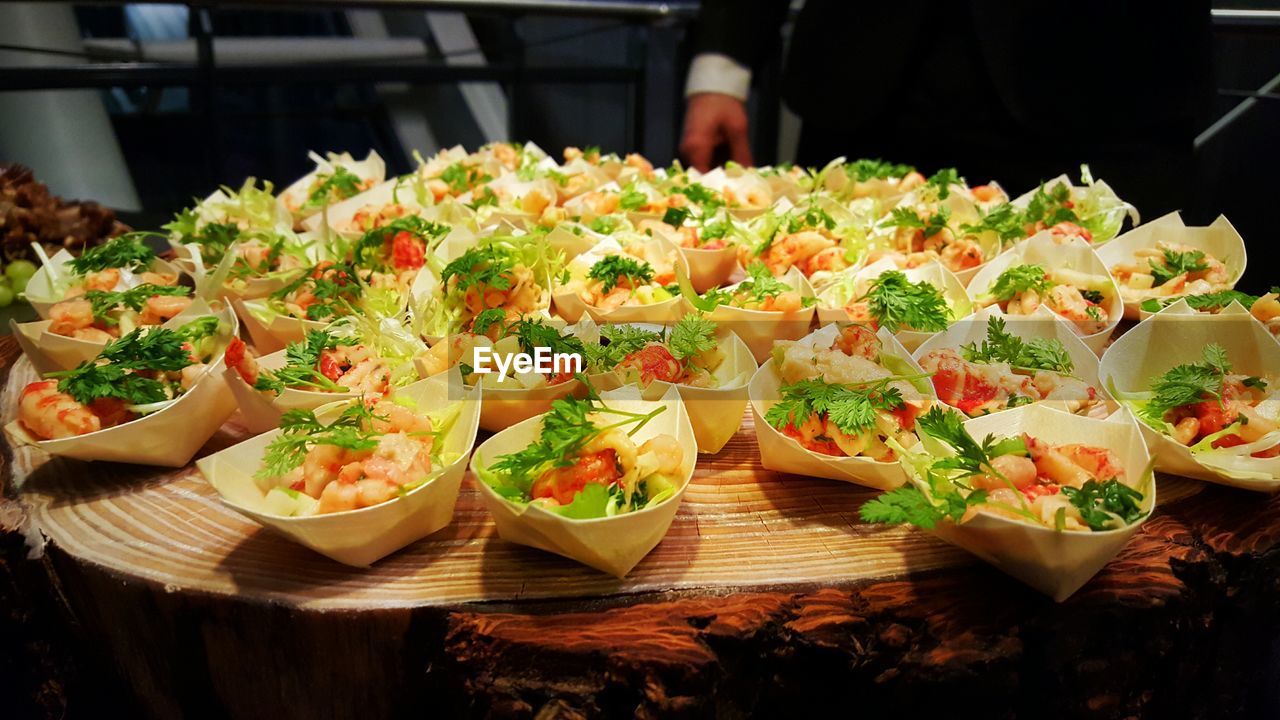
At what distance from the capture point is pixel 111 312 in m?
2.42

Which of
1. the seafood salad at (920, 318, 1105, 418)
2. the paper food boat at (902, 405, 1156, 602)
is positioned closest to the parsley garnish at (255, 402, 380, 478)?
the paper food boat at (902, 405, 1156, 602)

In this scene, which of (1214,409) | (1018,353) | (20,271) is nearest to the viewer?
(1214,409)

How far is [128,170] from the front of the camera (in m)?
5.34

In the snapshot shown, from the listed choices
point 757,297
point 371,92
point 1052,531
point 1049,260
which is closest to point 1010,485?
point 1052,531

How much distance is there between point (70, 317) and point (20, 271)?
54.4 inches

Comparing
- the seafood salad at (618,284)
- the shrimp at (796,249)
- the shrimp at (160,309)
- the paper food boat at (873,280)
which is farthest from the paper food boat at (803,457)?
the shrimp at (160,309)

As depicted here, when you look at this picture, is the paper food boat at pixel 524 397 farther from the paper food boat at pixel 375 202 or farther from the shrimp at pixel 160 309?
the paper food boat at pixel 375 202

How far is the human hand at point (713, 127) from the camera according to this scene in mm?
4719

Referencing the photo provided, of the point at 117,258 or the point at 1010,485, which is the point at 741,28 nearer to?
the point at 117,258

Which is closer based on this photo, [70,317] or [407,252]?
[70,317]

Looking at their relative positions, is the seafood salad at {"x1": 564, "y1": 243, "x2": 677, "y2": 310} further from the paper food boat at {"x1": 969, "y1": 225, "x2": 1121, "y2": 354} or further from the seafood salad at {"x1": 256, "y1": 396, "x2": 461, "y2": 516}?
the paper food boat at {"x1": 969, "y1": 225, "x2": 1121, "y2": 354}

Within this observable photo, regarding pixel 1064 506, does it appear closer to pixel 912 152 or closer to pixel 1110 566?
pixel 1110 566

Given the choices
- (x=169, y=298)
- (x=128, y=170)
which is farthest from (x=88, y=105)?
(x=169, y=298)

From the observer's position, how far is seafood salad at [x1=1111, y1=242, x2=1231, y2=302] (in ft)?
8.76
